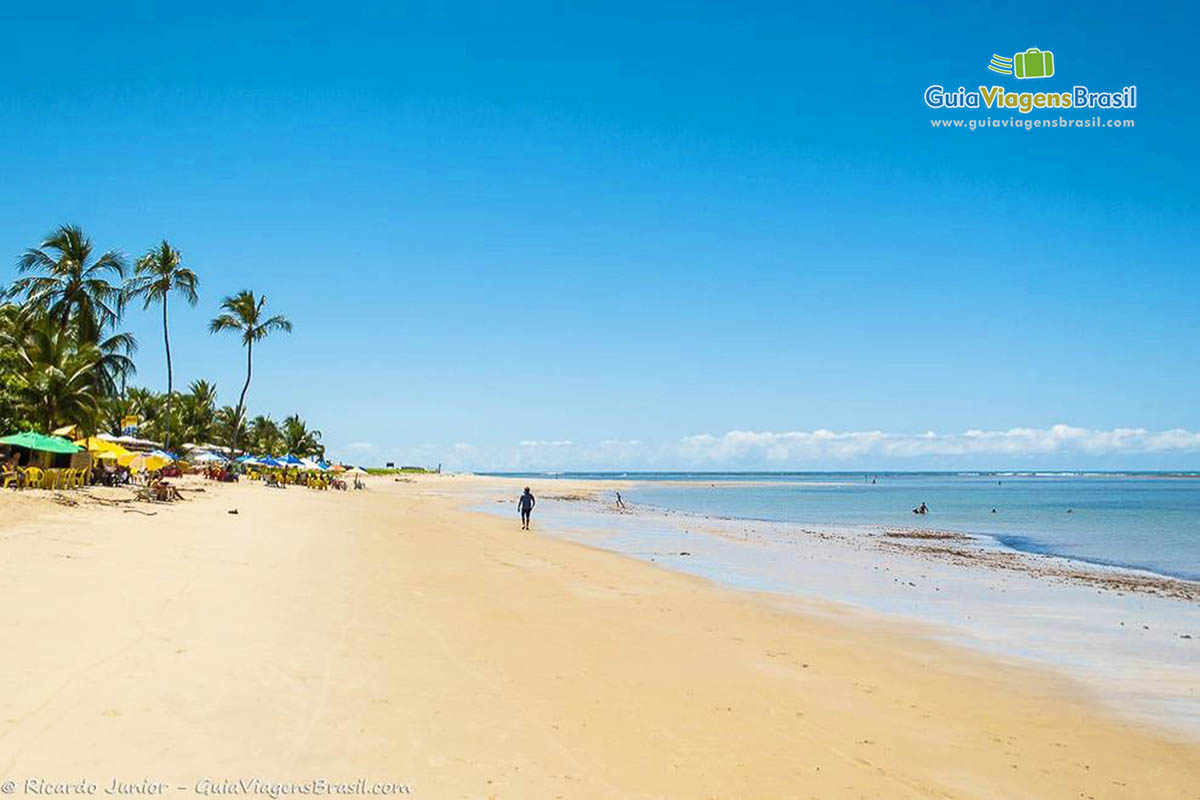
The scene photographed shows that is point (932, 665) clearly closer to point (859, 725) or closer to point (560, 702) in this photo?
point (859, 725)

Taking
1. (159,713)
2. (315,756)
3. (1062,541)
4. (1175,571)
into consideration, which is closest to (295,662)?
(159,713)

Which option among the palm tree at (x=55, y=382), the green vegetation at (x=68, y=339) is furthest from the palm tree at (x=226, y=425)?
the palm tree at (x=55, y=382)

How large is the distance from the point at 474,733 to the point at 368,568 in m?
9.68

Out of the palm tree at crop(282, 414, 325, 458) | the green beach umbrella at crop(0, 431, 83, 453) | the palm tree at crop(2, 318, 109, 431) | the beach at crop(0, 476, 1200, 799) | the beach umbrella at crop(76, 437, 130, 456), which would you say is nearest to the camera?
the beach at crop(0, 476, 1200, 799)

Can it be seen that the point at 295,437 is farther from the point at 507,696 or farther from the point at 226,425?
the point at 507,696

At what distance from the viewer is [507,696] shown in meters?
7.02

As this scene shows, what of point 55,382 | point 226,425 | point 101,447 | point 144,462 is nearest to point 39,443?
point 55,382

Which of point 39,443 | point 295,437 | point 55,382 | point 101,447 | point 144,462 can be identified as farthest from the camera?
point 295,437

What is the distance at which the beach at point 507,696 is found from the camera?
5250 millimetres

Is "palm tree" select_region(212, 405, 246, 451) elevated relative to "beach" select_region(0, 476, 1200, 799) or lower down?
elevated

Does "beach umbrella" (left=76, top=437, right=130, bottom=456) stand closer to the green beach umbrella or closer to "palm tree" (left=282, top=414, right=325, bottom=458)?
the green beach umbrella

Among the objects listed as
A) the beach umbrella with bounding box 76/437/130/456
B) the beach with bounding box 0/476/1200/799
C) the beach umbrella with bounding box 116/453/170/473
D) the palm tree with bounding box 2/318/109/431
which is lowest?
the beach with bounding box 0/476/1200/799

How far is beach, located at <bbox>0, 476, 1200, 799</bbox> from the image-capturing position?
525 centimetres

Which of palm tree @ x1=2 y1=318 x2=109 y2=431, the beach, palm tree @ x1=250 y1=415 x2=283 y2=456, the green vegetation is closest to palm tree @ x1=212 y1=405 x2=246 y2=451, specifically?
palm tree @ x1=250 y1=415 x2=283 y2=456
